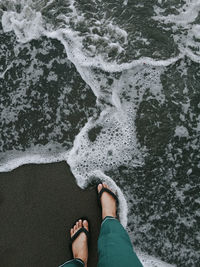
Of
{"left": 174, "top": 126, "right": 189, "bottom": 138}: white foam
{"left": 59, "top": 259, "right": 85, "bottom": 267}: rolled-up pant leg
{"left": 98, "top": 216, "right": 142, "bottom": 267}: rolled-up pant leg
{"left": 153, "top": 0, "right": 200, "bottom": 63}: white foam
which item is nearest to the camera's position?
{"left": 98, "top": 216, "right": 142, "bottom": 267}: rolled-up pant leg

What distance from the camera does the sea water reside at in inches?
114

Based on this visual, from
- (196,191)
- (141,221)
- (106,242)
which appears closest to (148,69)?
(196,191)

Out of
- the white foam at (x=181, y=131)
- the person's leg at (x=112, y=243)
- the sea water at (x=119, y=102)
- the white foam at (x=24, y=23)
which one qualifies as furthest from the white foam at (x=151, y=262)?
the white foam at (x=24, y=23)

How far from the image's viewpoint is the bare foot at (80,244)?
2.71 metres

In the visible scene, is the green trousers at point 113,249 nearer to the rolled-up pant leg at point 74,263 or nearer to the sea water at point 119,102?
the rolled-up pant leg at point 74,263

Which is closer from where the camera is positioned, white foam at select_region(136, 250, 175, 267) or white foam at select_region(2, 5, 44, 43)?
white foam at select_region(136, 250, 175, 267)

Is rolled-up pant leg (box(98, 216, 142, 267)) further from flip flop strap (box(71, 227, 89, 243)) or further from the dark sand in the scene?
the dark sand

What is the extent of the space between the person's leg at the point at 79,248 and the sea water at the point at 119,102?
17.5 inches

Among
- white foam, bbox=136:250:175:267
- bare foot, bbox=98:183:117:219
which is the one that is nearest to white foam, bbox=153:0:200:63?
bare foot, bbox=98:183:117:219

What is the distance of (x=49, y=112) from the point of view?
3131mm

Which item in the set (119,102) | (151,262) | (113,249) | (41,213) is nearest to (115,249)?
(113,249)

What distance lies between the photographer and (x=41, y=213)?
113 inches

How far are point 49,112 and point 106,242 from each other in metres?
1.58

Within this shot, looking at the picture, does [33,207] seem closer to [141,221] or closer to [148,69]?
[141,221]
